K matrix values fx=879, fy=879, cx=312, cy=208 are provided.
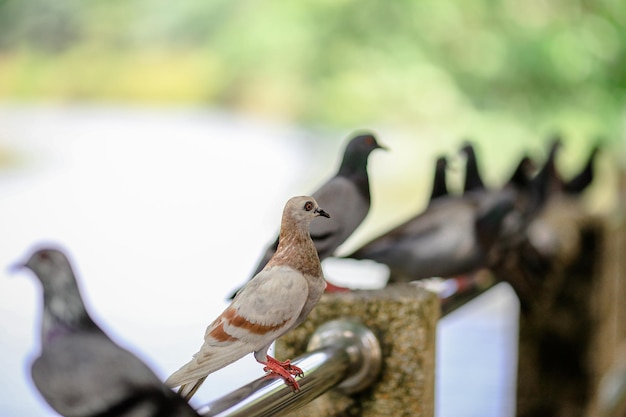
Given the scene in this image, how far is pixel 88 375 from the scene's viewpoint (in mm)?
496

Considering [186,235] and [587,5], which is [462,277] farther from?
[587,5]

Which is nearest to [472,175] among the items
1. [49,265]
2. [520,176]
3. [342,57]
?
[520,176]

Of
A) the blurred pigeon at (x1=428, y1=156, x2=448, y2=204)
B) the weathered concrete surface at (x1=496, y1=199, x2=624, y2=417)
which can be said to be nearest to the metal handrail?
the blurred pigeon at (x1=428, y1=156, x2=448, y2=204)

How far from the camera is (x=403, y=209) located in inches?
247

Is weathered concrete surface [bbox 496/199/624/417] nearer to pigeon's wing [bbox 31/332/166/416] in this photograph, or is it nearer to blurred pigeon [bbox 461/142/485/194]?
blurred pigeon [bbox 461/142/485/194]

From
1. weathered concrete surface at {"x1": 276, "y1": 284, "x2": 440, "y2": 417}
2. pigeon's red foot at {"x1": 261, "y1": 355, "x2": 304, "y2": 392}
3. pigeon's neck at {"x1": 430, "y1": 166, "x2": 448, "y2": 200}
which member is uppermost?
pigeon's neck at {"x1": 430, "y1": 166, "x2": 448, "y2": 200}

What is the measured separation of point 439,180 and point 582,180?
1225 mm

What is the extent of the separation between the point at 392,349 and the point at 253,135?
23.0 ft

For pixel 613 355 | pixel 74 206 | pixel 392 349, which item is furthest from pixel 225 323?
pixel 74 206

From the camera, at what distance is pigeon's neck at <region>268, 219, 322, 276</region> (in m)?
0.65

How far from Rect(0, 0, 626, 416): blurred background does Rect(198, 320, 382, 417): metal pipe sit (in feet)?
15.6

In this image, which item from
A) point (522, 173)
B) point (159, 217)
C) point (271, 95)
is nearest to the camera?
point (522, 173)

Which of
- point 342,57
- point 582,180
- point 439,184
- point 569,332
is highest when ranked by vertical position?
point 342,57

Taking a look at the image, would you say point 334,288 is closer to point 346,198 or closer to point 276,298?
point 346,198
